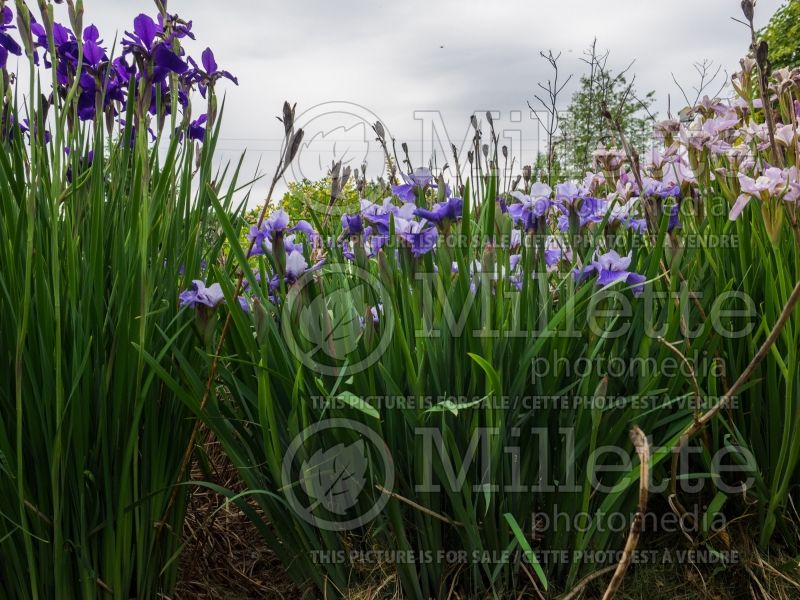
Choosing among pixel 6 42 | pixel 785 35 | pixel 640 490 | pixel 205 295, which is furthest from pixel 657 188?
pixel 785 35

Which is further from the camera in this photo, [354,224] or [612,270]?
[354,224]

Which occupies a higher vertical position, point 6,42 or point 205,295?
point 6,42

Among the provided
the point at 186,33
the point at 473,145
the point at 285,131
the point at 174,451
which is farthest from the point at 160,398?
the point at 473,145

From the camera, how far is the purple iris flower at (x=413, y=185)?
2172 millimetres

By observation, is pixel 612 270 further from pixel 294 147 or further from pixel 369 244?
pixel 294 147

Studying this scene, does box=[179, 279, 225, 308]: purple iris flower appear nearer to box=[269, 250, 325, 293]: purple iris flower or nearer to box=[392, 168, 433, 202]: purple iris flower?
box=[269, 250, 325, 293]: purple iris flower

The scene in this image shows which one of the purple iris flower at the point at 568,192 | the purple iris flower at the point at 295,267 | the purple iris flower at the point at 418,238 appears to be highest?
the purple iris flower at the point at 568,192

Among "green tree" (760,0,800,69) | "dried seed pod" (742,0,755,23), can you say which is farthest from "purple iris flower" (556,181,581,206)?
"green tree" (760,0,800,69)

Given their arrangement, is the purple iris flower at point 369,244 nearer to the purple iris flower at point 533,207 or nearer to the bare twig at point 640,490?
the purple iris flower at point 533,207

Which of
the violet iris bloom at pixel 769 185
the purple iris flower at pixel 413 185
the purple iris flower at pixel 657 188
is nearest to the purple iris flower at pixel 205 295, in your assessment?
the purple iris flower at pixel 413 185

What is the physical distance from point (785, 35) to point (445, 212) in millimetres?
11767

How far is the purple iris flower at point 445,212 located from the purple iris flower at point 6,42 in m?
1.15

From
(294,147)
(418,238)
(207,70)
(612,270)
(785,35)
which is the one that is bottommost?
(612,270)

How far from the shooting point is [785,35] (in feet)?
36.7
